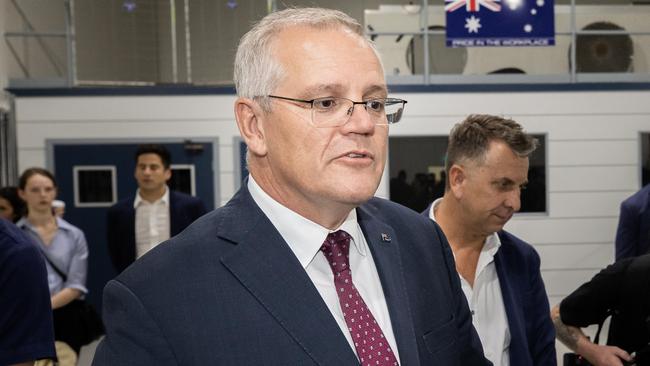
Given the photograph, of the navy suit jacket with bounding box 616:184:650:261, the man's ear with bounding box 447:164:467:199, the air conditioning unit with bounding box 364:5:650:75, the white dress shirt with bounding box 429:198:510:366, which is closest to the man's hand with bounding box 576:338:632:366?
the white dress shirt with bounding box 429:198:510:366

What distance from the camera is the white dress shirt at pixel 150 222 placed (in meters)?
5.59

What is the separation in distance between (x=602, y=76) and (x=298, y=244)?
7364mm

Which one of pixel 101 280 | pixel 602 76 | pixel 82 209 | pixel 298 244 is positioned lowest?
pixel 101 280

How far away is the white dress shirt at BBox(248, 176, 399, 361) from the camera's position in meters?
1.46

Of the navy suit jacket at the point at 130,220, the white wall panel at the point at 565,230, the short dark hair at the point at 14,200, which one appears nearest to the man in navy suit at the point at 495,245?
the navy suit jacket at the point at 130,220

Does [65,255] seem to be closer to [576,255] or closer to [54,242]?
[54,242]

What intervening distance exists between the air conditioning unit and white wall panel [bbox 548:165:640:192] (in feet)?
4.31

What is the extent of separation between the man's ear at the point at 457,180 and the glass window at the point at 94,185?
564 centimetres

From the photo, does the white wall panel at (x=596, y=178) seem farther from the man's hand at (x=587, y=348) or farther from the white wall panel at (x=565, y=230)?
the man's hand at (x=587, y=348)

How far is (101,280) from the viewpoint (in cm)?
743

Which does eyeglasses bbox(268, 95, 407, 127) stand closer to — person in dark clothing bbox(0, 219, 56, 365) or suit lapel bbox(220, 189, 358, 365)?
suit lapel bbox(220, 189, 358, 365)

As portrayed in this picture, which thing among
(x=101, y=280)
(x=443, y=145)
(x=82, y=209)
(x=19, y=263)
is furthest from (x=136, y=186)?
(x=19, y=263)

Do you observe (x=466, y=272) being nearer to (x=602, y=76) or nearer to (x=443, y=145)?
(x=443, y=145)

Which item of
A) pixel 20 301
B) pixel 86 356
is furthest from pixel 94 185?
pixel 20 301
